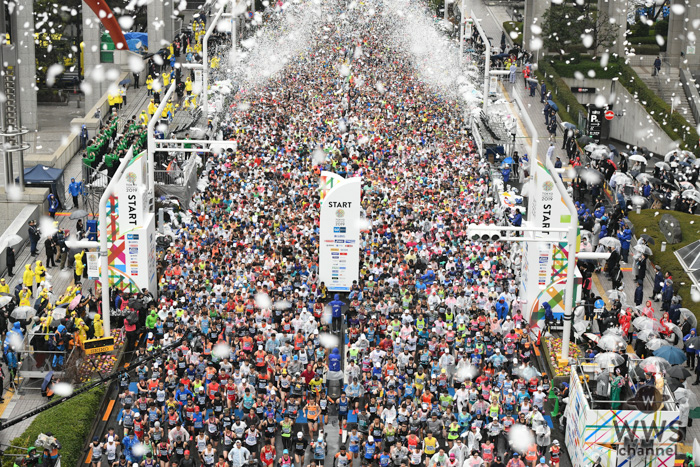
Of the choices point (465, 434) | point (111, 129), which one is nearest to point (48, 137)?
point (111, 129)

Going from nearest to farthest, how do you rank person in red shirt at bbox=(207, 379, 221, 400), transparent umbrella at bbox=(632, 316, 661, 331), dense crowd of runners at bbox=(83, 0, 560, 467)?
dense crowd of runners at bbox=(83, 0, 560, 467)
person in red shirt at bbox=(207, 379, 221, 400)
transparent umbrella at bbox=(632, 316, 661, 331)

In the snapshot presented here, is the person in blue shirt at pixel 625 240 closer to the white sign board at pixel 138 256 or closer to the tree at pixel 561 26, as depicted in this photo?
the white sign board at pixel 138 256

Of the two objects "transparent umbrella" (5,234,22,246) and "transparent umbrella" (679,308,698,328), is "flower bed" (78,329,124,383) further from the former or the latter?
"transparent umbrella" (679,308,698,328)

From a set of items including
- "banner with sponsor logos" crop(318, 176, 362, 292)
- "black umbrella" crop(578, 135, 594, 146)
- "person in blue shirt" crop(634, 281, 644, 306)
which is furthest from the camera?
"black umbrella" crop(578, 135, 594, 146)

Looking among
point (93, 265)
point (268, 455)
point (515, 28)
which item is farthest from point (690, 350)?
point (515, 28)

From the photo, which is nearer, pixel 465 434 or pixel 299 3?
pixel 465 434

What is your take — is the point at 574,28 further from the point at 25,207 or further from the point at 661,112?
the point at 25,207

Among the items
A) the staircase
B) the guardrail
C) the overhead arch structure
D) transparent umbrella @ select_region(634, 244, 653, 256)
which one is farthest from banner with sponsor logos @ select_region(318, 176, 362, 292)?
the staircase

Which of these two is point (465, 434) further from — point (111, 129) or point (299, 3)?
point (299, 3)
